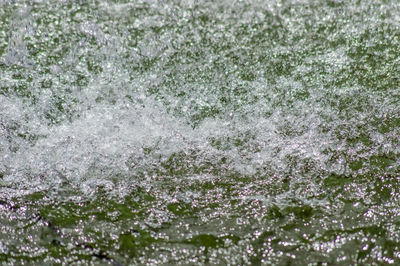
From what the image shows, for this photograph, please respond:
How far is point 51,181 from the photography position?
6.19ft

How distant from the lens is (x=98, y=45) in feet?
7.72

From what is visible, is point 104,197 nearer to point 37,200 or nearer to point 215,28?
point 37,200

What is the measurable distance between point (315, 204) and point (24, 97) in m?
1.32

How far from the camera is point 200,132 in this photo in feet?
6.66

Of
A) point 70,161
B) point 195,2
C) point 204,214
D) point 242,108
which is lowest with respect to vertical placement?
point 204,214

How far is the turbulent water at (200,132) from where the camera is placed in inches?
68.4

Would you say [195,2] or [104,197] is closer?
[104,197]

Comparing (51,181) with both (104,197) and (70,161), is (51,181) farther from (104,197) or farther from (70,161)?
(104,197)

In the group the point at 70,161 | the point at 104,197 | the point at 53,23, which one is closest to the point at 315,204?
the point at 104,197

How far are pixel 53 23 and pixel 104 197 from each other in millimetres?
1058

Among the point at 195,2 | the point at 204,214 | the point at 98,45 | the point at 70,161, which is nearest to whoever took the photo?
the point at 204,214

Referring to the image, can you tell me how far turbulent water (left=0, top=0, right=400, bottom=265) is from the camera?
1.74 meters

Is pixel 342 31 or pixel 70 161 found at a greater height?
pixel 342 31

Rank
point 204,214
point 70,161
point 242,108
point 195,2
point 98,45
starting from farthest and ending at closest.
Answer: point 195,2 < point 98,45 < point 242,108 < point 70,161 < point 204,214
